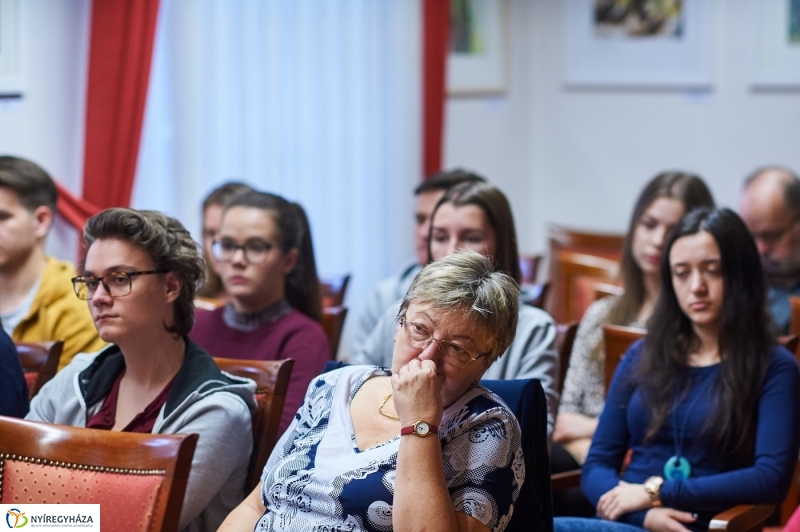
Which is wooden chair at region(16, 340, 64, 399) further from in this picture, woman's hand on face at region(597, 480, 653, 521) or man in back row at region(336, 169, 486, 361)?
woman's hand on face at region(597, 480, 653, 521)

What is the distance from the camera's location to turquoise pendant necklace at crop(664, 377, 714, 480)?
2572mm

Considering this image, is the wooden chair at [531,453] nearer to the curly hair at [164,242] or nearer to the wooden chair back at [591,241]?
the curly hair at [164,242]

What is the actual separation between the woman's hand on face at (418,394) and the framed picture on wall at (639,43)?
4.24m

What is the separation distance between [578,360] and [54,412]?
5.97 feet

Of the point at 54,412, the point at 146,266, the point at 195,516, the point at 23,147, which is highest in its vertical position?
the point at 23,147

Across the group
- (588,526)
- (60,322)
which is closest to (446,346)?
(588,526)

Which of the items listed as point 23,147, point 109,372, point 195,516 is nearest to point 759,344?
point 195,516

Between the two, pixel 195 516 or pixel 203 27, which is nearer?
pixel 195 516

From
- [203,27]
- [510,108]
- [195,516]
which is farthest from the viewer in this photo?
[510,108]

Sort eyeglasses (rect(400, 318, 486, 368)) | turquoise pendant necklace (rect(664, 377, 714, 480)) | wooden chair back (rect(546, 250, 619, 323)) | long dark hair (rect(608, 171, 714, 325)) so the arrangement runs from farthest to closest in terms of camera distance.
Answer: wooden chair back (rect(546, 250, 619, 323)) < long dark hair (rect(608, 171, 714, 325)) < turquoise pendant necklace (rect(664, 377, 714, 480)) < eyeglasses (rect(400, 318, 486, 368))

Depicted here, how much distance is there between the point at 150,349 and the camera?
2.37m

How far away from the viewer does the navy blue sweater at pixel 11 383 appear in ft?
7.86


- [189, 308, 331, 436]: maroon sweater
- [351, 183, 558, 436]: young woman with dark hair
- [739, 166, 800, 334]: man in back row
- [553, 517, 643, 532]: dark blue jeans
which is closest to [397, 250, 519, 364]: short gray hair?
[553, 517, 643, 532]: dark blue jeans

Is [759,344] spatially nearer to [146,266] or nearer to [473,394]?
[473,394]
